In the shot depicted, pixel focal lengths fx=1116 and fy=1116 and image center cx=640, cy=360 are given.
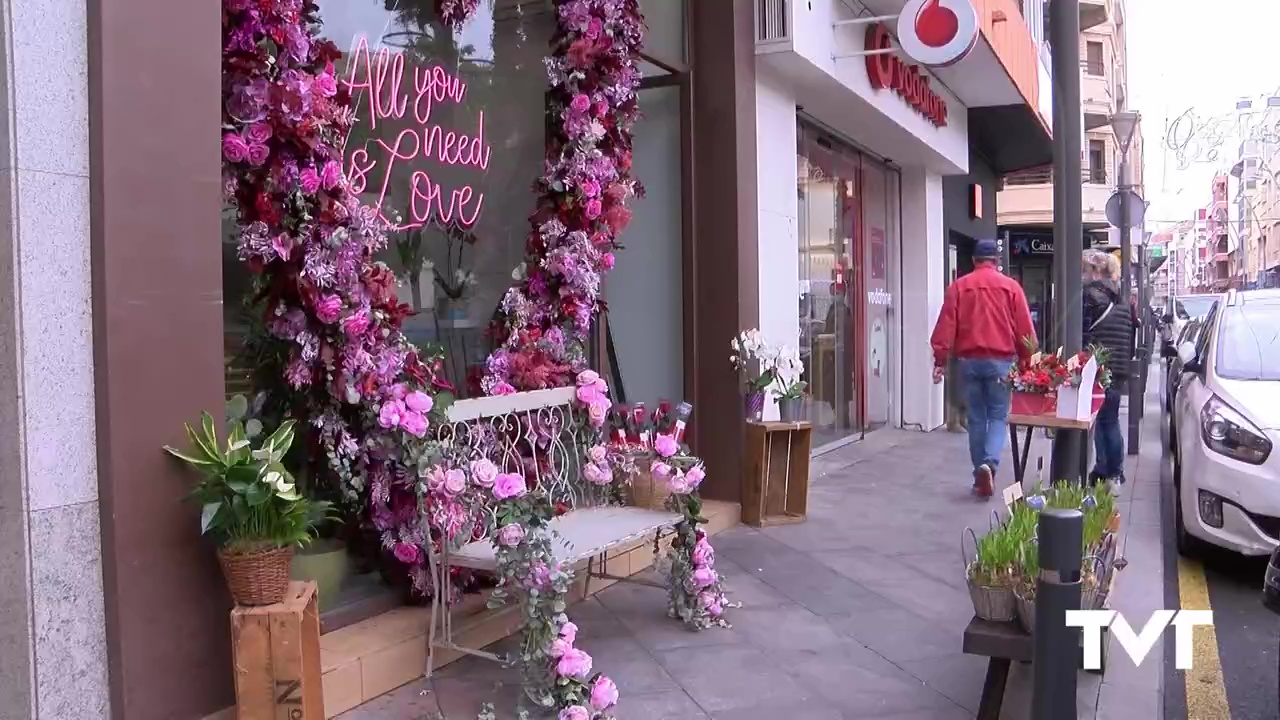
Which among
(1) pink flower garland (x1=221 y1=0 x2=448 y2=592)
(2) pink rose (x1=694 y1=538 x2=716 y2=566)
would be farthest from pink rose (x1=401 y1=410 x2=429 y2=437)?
(2) pink rose (x1=694 y1=538 x2=716 y2=566)

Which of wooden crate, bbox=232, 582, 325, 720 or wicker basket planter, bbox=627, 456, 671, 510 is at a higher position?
wicker basket planter, bbox=627, 456, 671, 510

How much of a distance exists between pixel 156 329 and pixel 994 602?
2.82 metres

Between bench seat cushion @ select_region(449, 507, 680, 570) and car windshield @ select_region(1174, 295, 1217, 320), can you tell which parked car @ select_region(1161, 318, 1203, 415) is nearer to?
bench seat cushion @ select_region(449, 507, 680, 570)

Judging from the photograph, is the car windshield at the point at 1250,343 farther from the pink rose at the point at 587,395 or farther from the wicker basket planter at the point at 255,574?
the wicker basket planter at the point at 255,574

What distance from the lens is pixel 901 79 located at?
1046 centimetres

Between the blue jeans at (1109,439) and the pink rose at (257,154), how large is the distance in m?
6.52

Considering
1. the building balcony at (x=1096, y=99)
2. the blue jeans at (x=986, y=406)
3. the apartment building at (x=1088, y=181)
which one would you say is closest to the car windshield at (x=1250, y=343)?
the blue jeans at (x=986, y=406)

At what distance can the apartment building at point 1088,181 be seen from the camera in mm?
30581

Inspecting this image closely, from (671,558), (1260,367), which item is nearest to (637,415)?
(671,558)

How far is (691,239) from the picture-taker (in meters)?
7.51

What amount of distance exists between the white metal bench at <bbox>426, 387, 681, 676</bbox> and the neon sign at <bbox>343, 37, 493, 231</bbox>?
1.04 metres

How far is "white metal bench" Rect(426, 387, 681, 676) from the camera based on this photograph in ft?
14.2

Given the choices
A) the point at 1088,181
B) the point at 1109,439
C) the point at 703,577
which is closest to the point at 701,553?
the point at 703,577

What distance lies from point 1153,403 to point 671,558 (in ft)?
52.7
